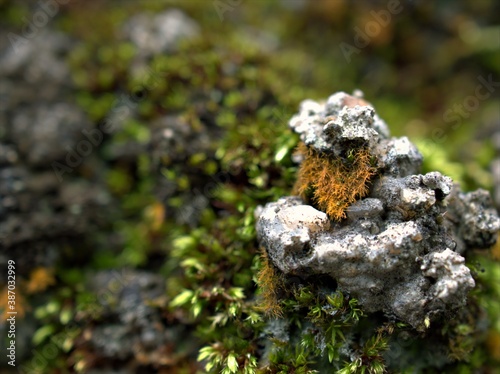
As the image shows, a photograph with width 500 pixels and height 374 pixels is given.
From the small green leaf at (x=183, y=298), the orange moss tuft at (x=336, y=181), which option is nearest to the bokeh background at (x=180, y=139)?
the small green leaf at (x=183, y=298)

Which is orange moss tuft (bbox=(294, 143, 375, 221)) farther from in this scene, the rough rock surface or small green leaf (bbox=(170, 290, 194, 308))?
the rough rock surface

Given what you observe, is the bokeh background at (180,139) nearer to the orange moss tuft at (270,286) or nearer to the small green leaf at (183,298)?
the small green leaf at (183,298)

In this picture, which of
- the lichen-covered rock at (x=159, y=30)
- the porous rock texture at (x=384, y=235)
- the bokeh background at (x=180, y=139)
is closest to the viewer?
the porous rock texture at (x=384, y=235)

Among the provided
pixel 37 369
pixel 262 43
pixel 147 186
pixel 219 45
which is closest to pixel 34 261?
pixel 37 369


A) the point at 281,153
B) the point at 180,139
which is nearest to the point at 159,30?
the point at 180,139

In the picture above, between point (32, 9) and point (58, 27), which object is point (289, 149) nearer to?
point (58, 27)

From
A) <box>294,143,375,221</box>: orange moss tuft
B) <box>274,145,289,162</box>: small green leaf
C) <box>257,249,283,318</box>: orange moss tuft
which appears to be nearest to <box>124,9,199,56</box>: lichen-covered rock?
<box>274,145,289,162</box>: small green leaf

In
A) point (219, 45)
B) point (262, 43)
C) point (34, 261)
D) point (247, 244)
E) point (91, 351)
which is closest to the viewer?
point (247, 244)

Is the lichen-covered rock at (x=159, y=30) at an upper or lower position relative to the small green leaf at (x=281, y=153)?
lower
